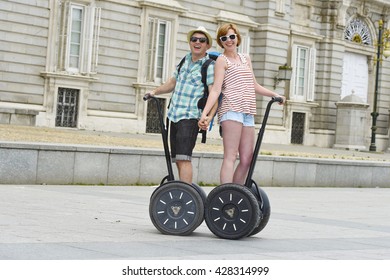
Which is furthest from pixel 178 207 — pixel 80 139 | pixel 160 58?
pixel 160 58

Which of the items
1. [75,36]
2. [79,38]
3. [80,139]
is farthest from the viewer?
[79,38]

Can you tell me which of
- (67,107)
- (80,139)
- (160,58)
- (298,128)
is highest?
(160,58)

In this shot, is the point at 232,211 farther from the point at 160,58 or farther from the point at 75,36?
the point at 160,58

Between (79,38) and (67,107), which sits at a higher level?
(79,38)

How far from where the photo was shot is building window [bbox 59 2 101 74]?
101ft

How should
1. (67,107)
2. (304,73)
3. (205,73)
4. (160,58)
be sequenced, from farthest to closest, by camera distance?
(304,73)
(160,58)
(67,107)
(205,73)

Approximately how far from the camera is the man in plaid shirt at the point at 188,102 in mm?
9242

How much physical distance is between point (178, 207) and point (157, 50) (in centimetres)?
2555

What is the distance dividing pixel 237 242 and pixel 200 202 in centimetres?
52

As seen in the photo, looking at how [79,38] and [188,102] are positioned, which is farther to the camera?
[79,38]

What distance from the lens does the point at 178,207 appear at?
29.7 ft

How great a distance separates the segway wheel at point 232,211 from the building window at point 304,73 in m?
32.1
